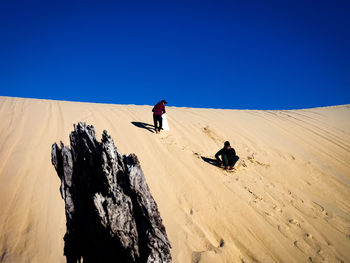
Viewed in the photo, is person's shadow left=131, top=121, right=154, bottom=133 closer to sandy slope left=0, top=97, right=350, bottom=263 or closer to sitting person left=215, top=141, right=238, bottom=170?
sandy slope left=0, top=97, right=350, bottom=263

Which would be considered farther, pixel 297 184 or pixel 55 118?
pixel 55 118

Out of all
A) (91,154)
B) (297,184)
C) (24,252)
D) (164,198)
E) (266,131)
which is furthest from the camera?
(266,131)

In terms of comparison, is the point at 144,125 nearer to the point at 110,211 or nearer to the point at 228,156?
the point at 228,156

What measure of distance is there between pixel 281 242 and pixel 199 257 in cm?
146

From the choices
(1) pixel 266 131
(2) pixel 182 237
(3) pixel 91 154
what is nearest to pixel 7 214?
(3) pixel 91 154

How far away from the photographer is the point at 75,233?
7.07ft

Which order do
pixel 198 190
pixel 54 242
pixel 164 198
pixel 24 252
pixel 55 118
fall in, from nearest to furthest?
pixel 24 252
pixel 54 242
pixel 164 198
pixel 198 190
pixel 55 118

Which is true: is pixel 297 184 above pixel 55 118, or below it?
below

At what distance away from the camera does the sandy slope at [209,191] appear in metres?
2.99

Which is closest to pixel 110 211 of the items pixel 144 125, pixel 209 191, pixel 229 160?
pixel 209 191

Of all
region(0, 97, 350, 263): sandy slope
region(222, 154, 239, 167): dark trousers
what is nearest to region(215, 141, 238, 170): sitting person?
region(222, 154, 239, 167): dark trousers

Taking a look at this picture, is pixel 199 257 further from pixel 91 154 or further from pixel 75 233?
pixel 91 154

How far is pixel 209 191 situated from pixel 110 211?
278 centimetres

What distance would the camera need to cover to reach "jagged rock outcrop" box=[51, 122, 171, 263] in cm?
175
